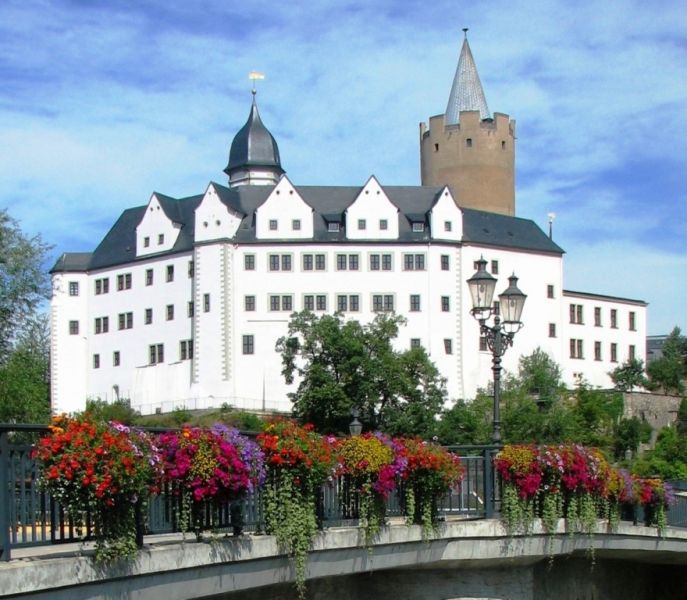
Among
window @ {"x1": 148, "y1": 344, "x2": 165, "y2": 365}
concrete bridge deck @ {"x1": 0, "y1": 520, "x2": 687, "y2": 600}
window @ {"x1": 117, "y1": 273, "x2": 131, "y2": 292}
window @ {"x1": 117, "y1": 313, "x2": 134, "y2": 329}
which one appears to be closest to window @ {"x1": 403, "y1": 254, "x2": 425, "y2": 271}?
window @ {"x1": 148, "y1": 344, "x2": 165, "y2": 365}

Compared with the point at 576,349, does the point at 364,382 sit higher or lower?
lower

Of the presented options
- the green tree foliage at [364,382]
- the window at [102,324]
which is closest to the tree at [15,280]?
the green tree foliage at [364,382]

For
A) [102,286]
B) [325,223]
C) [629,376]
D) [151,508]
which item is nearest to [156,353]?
[102,286]

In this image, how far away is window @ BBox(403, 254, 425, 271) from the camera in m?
106

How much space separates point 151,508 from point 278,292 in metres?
91.0

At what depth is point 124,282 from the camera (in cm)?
11100

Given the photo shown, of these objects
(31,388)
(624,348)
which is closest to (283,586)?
(31,388)

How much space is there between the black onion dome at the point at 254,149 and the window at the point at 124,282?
1809cm

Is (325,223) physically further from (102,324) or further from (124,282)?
(102,324)

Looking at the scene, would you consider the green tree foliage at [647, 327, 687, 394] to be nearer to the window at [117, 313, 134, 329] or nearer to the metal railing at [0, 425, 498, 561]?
the window at [117, 313, 134, 329]

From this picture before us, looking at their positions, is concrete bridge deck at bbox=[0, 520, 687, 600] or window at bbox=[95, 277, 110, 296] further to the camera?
window at bbox=[95, 277, 110, 296]

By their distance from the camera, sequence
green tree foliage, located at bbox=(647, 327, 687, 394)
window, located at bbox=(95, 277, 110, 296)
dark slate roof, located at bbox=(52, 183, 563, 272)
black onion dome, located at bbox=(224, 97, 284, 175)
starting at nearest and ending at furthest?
dark slate roof, located at bbox=(52, 183, 563, 272), window, located at bbox=(95, 277, 110, 296), green tree foliage, located at bbox=(647, 327, 687, 394), black onion dome, located at bbox=(224, 97, 284, 175)

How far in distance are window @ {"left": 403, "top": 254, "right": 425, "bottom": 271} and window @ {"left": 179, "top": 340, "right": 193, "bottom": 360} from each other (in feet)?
53.4

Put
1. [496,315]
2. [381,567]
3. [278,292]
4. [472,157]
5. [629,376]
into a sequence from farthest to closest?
[472,157] < [629,376] < [278,292] < [496,315] < [381,567]
